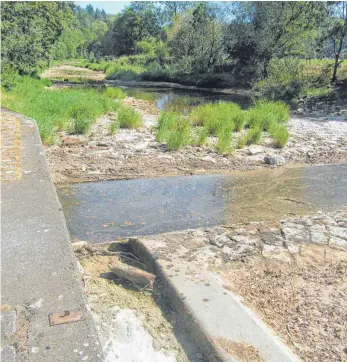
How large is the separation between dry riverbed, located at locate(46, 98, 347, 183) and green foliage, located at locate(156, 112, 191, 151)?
0.14 metres

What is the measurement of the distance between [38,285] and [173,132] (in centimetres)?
678

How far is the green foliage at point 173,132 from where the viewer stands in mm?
8375

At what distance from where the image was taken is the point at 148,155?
316 inches

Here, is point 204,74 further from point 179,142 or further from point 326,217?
point 326,217

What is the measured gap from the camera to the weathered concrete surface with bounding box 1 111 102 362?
1.93 metres

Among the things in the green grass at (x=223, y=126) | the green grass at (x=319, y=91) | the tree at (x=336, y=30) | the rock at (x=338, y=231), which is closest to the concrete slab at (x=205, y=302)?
the rock at (x=338, y=231)

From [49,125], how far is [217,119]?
3.85m

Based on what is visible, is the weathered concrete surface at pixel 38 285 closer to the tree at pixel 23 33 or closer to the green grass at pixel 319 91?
the tree at pixel 23 33

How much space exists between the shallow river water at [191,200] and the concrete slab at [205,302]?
3.48ft

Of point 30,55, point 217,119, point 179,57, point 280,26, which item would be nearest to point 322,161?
point 217,119

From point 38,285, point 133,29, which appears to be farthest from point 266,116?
point 133,29

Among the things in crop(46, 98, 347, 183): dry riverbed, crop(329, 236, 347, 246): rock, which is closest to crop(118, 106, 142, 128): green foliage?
crop(46, 98, 347, 183): dry riverbed

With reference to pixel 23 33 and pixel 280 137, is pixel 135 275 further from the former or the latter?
pixel 23 33

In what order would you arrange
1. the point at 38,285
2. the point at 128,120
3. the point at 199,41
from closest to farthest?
the point at 38,285, the point at 128,120, the point at 199,41
